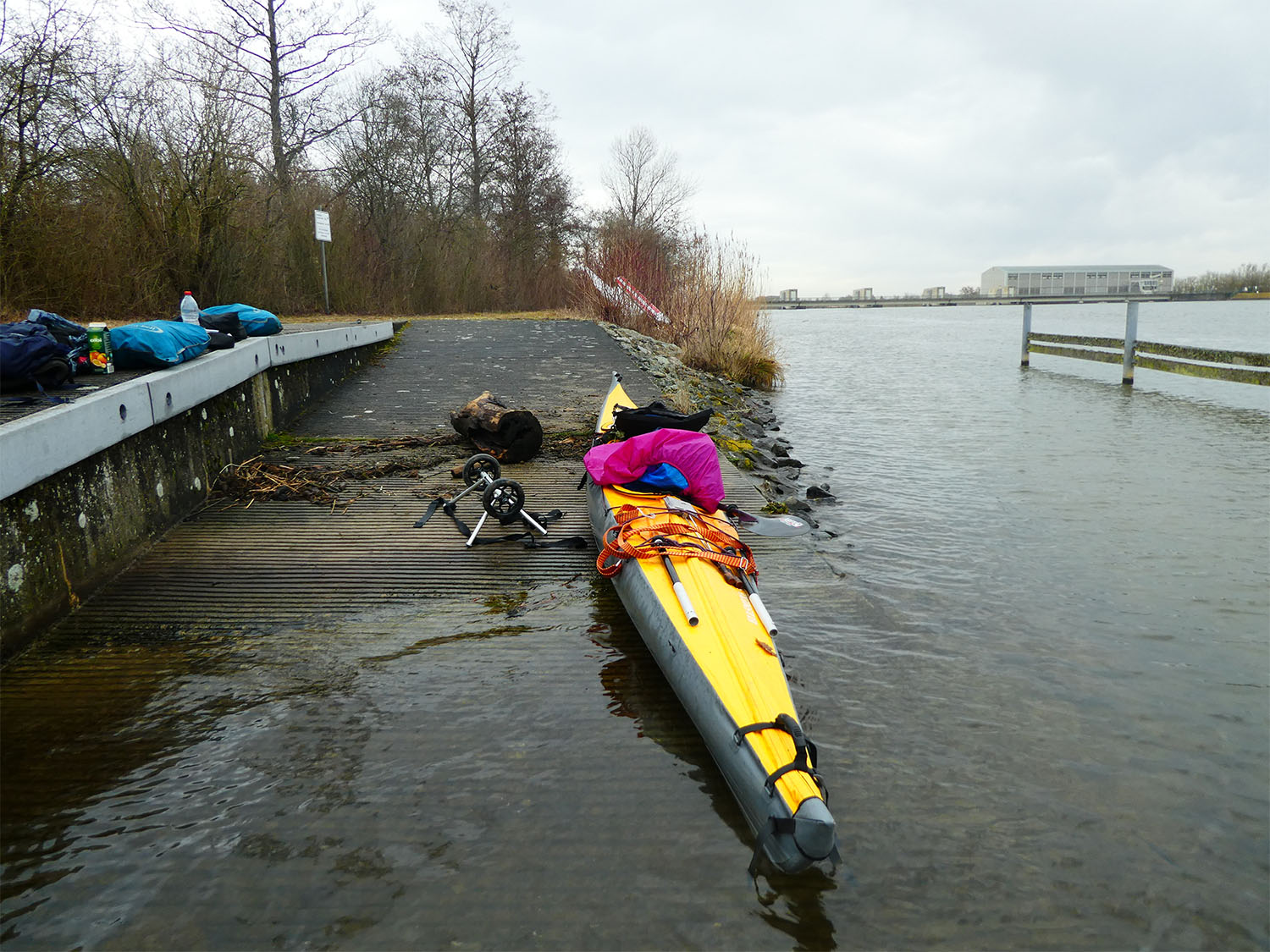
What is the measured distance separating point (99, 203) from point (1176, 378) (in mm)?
20986

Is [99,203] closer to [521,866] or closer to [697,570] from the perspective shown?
[697,570]

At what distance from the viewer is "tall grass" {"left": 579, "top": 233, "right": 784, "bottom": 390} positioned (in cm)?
1589

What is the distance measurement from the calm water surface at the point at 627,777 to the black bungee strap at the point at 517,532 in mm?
535

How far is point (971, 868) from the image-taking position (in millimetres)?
2627

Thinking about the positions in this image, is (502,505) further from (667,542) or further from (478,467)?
(667,542)

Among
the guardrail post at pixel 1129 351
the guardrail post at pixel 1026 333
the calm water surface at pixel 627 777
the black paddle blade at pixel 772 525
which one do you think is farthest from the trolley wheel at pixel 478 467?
the guardrail post at pixel 1026 333

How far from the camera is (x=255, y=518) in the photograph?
5.65 m

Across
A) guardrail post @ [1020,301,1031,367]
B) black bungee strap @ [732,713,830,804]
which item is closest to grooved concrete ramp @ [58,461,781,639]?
black bungee strap @ [732,713,830,804]

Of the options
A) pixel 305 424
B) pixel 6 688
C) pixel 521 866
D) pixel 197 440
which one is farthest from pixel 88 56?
pixel 521 866

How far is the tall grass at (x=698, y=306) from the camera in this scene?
15.9 metres

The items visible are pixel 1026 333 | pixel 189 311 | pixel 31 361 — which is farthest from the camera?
pixel 1026 333

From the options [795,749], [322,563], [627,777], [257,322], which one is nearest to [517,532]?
[322,563]

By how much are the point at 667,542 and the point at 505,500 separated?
1.75 metres

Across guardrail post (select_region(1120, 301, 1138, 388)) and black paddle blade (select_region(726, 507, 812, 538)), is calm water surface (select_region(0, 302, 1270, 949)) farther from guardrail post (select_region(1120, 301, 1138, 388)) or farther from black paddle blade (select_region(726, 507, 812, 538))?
guardrail post (select_region(1120, 301, 1138, 388))
